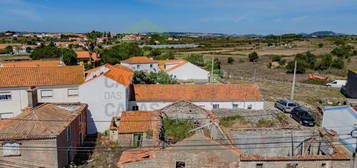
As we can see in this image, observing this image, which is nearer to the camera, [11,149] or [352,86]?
[11,149]

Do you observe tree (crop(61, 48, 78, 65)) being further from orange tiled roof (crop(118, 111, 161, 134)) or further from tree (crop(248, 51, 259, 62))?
tree (crop(248, 51, 259, 62))

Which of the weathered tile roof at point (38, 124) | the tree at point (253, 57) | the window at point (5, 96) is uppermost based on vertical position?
the tree at point (253, 57)

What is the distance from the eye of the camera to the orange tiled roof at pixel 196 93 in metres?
31.8

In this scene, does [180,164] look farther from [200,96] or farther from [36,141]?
[200,96]

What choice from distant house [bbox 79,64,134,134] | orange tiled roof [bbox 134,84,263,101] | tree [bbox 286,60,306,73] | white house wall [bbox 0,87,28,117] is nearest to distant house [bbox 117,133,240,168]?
distant house [bbox 79,64,134,134]

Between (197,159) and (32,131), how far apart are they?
11872mm

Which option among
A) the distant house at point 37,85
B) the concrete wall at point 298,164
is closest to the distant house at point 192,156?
the concrete wall at point 298,164

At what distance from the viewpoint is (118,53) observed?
6650 centimetres

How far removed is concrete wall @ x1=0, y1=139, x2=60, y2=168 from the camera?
18.5m

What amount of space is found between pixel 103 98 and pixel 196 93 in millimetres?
11188

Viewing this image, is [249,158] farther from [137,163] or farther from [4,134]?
[4,134]

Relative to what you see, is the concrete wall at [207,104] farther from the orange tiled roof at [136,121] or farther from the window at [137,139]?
the window at [137,139]

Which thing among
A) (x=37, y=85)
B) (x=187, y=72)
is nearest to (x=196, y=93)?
(x=37, y=85)

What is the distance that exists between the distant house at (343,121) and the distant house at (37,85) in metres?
24.0
